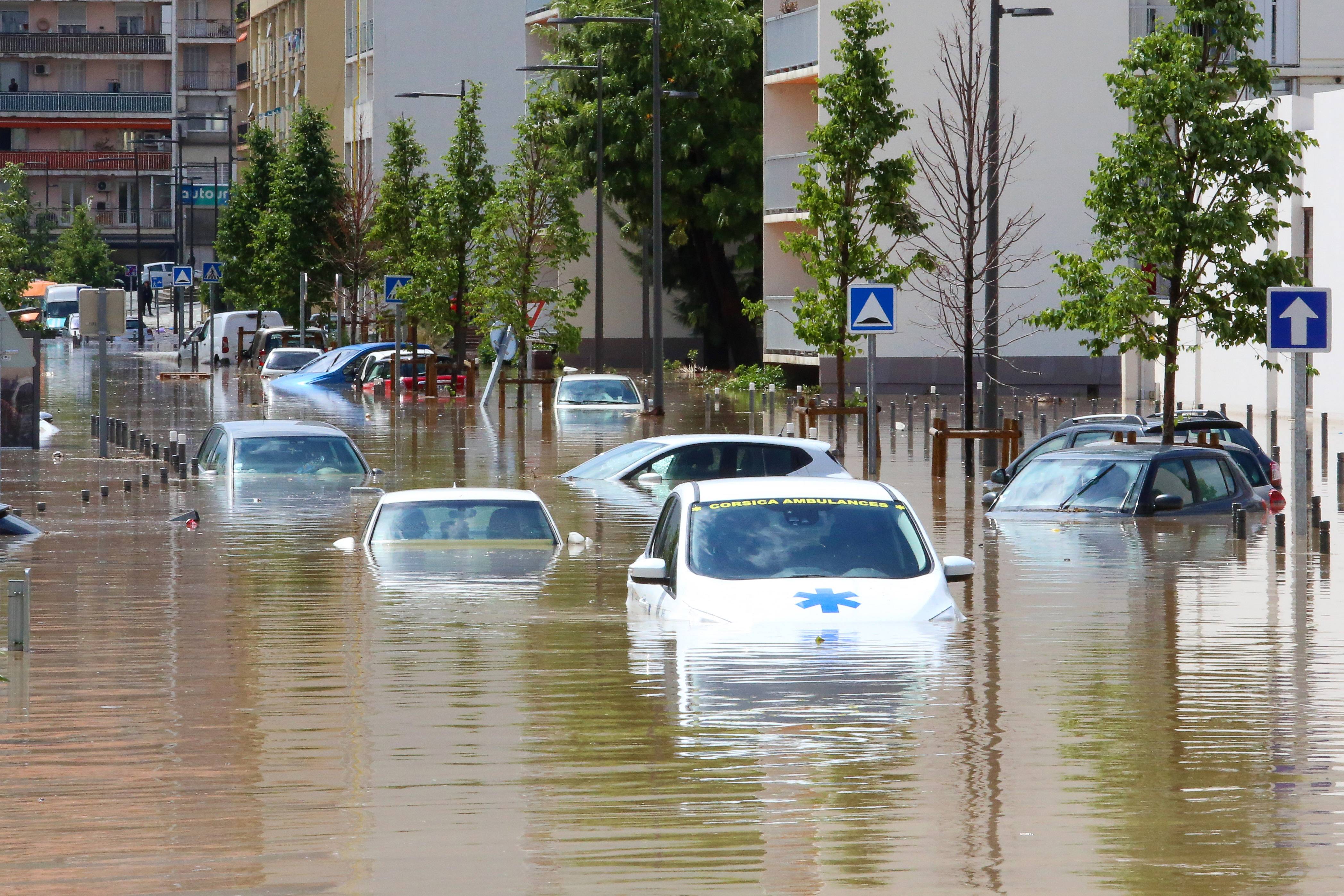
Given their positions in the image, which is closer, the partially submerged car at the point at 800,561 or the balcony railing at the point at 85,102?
the partially submerged car at the point at 800,561

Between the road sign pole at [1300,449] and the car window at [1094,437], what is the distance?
5657mm

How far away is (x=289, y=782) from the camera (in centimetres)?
917

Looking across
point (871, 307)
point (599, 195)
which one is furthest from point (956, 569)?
point (599, 195)

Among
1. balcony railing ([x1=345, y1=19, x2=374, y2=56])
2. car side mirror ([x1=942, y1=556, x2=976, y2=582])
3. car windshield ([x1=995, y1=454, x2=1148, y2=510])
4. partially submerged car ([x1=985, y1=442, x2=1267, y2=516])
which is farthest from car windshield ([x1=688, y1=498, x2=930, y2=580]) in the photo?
balcony railing ([x1=345, y1=19, x2=374, y2=56])

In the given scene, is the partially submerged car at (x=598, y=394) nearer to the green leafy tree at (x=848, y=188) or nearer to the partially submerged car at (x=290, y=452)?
the green leafy tree at (x=848, y=188)

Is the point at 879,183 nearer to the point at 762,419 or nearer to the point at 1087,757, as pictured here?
the point at 762,419

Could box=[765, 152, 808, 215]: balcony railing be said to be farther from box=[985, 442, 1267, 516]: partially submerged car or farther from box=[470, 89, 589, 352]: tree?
box=[985, 442, 1267, 516]: partially submerged car

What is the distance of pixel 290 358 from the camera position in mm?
69500

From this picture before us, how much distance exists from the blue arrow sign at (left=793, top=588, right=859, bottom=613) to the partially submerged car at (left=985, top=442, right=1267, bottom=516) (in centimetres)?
946

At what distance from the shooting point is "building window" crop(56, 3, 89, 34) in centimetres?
13688

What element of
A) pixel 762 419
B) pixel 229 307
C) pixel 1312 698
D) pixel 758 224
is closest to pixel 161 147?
pixel 229 307

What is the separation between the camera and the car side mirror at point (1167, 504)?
67.8ft

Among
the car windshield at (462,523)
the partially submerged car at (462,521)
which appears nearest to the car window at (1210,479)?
the partially submerged car at (462,521)

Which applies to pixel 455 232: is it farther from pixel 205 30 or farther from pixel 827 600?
pixel 205 30
